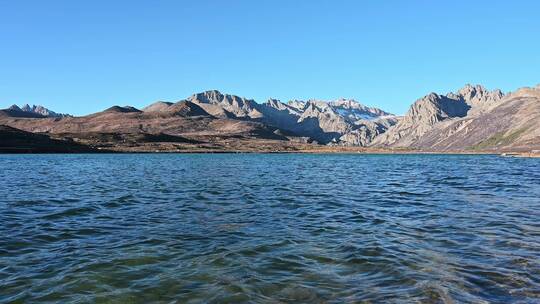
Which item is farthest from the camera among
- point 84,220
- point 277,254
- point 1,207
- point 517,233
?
point 1,207

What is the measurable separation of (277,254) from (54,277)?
330 inches

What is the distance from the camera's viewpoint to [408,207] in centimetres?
3394

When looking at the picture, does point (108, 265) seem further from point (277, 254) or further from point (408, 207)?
point (408, 207)

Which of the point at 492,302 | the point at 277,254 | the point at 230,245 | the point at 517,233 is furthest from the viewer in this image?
the point at 517,233

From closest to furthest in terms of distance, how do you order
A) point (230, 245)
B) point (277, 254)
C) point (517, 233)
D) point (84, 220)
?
point (277, 254), point (230, 245), point (517, 233), point (84, 220)

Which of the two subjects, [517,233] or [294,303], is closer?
[294,303]

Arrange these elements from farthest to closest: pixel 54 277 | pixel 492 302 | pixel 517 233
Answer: pixel 517 233 → pixel 54 277 → pixel 492 302

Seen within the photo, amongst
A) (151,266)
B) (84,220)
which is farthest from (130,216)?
(151,266)

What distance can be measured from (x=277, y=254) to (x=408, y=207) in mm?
18473

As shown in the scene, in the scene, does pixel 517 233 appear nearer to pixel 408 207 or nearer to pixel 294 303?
pixel 408 207

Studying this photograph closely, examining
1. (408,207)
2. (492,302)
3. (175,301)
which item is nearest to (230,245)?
(175,301)

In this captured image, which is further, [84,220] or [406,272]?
[84,220]

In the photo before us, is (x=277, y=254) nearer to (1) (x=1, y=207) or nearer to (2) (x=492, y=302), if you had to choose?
(2) (x=492, y=302)

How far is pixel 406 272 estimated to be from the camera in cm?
1595
